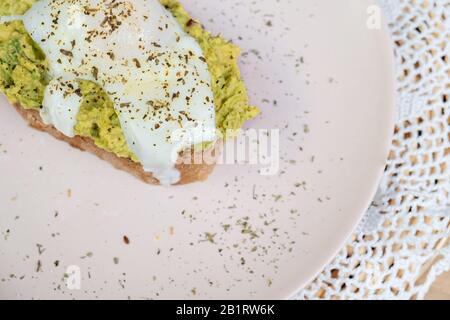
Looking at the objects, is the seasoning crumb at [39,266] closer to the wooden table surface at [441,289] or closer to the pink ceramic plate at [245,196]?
the pink ceramic plate at [245,196]

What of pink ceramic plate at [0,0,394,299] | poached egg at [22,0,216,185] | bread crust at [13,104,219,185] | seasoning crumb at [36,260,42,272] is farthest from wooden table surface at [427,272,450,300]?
seasoning crumb at [36,260,42,272]

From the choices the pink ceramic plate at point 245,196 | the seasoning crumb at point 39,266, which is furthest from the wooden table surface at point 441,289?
the seasoning crumb at point 39,266

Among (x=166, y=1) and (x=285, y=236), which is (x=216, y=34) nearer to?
(x=166, y=1)

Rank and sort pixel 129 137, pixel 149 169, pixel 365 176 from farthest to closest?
1. pixel 365 176
2. pixel 149 169
3. pixel 129 137

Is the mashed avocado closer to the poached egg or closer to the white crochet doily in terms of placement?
the poached egg
